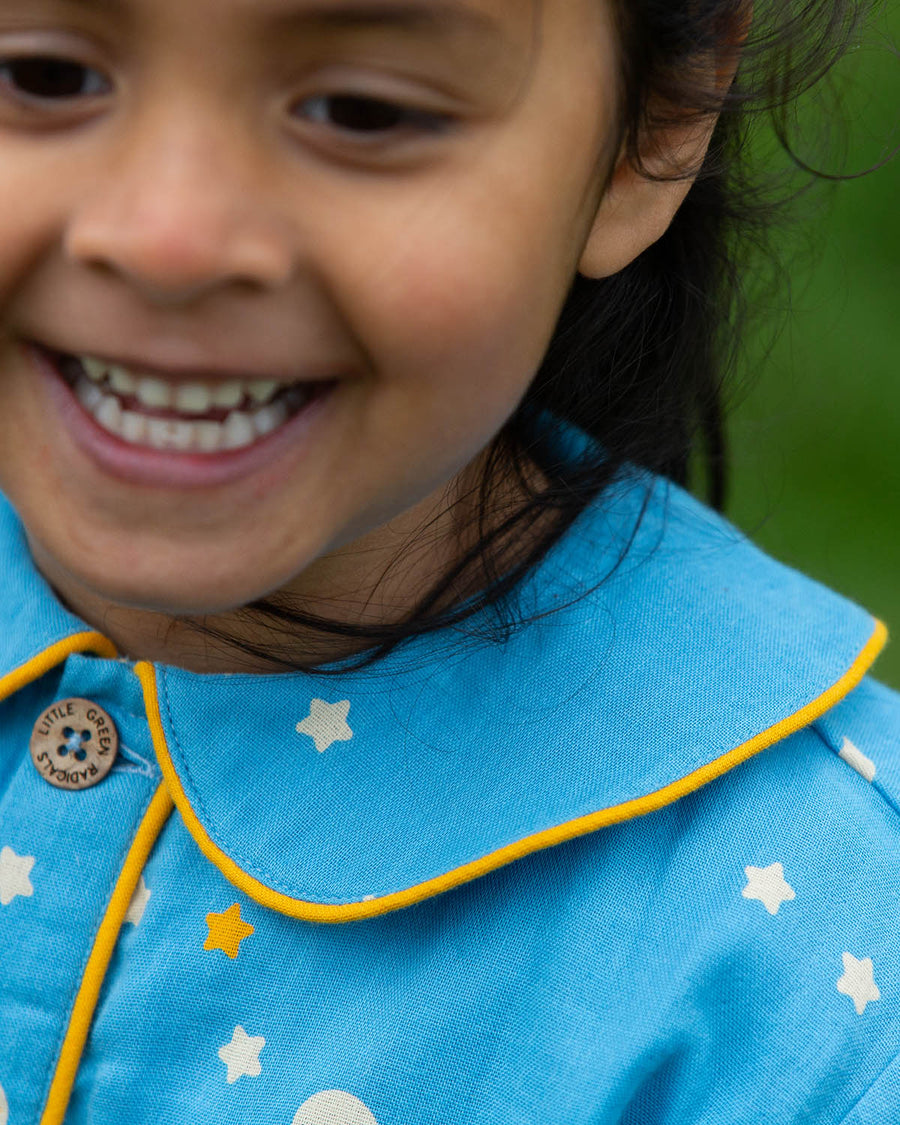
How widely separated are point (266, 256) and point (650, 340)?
18.4 inches

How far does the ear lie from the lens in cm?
90

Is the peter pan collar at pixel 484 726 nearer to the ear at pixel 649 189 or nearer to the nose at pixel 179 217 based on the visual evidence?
the ear at pixel 649 189

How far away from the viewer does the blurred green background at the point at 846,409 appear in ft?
7.81

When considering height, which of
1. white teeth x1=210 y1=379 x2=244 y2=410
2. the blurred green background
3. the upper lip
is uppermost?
the upper lip

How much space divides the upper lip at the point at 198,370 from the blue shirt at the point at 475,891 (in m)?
0.24

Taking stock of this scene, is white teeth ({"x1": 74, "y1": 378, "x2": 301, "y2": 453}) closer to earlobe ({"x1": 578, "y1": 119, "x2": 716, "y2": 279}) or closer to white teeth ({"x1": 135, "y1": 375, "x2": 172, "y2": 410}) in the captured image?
white teeth ({"x1": 135, "y1": 375, "x2": 172, "y2": 410})

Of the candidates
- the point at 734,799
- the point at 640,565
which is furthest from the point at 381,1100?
the point at 640,565

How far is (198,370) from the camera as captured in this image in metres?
0.74

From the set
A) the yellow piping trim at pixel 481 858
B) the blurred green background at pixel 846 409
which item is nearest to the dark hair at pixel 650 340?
the yellow piping trim at pixel 481 858

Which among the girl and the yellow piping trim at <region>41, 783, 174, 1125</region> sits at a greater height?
the girl

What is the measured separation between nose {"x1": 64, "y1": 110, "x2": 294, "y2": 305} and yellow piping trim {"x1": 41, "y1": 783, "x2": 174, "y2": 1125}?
0.39 metres

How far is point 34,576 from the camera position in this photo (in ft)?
3.39

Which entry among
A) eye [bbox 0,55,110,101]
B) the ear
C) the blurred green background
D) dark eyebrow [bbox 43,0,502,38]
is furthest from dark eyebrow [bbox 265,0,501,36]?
the blurred green background

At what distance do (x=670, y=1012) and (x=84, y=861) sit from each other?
376 millimetres
